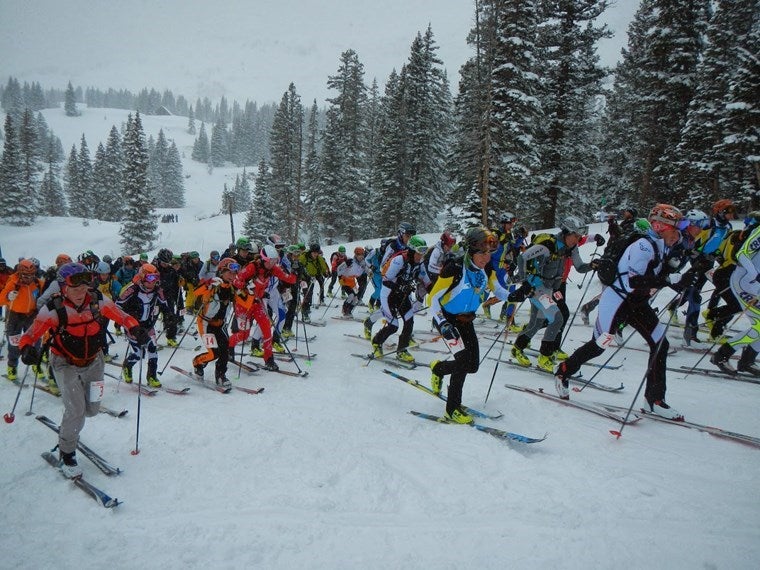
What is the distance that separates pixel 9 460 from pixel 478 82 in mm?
23434

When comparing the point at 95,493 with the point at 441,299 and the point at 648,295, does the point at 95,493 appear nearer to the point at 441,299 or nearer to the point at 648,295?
the point at 441,299

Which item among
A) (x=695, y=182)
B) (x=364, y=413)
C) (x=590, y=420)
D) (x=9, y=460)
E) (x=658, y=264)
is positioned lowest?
(x=9, y=460)

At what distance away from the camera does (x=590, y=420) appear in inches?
221

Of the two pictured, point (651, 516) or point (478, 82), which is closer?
point (651, 516)

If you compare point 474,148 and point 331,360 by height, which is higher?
point 474,148

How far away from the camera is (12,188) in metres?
48.5

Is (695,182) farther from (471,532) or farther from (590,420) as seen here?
(471,532)

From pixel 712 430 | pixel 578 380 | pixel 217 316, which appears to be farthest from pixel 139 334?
pixel 712 430

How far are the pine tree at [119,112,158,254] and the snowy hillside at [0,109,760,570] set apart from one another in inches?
1588

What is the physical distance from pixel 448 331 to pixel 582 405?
2381 mm

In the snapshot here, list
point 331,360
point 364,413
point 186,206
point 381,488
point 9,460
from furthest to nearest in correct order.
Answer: point 186,206
point 331,360
point 364,413
point 9,460
point 381,488

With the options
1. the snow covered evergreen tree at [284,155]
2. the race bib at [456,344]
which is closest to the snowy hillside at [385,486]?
the race bib at [456,344]

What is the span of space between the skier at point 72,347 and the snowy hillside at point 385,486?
1.99 feet

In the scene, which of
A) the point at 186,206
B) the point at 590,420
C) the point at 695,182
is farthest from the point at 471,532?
the point at 186,206
